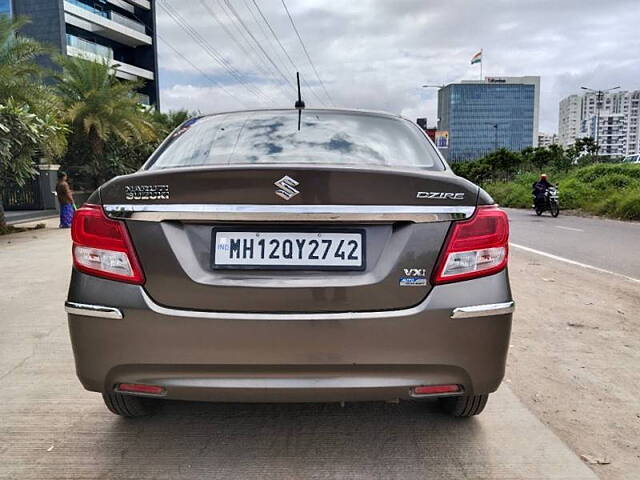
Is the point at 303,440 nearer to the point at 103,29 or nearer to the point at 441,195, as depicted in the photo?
the point at 441,195

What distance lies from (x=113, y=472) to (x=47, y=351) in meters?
2.05

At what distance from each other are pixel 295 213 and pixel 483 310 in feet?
2.65

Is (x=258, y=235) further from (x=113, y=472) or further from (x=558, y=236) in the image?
(x=558, y=236)

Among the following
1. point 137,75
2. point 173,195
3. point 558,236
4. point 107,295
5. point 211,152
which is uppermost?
point 137,75

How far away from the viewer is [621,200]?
18.6 meters

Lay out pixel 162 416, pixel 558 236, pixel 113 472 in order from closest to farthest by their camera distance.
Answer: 1. pixel 113 472
2. pixel 162 416
3. pixel 558 236

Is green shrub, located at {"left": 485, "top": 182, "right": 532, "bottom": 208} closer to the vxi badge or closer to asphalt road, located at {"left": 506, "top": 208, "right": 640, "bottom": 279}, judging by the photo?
asphalt road, located at {"left": 506, "top": 208, "right": 640, "bottom": 279}

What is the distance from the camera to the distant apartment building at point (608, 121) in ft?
332

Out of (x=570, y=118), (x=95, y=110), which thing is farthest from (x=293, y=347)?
(x=570, y=118)

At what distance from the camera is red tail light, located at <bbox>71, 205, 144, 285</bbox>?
7.16 ft

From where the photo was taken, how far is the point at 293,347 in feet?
6.89

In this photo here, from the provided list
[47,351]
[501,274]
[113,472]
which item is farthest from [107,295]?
[47,351]

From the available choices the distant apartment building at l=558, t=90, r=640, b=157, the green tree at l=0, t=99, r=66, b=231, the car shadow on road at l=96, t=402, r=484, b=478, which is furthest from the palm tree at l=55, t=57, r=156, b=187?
the distant apartment building at l=558, t=90, r=640, b=157

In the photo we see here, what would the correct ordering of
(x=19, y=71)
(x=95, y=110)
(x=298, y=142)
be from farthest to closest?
(x=95, y=110) → (x=19, y=71) → (x=298, y=142)
